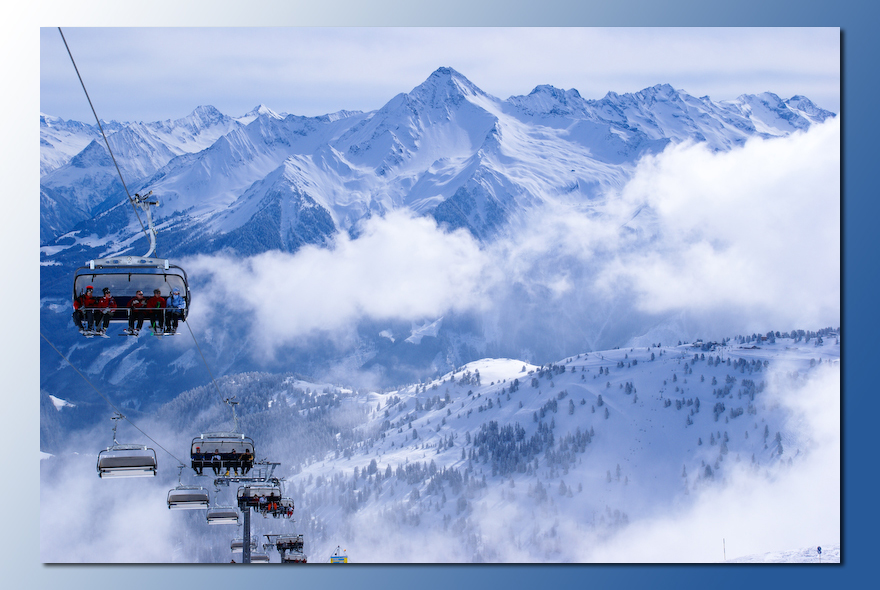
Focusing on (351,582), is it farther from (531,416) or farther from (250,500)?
(531,416)

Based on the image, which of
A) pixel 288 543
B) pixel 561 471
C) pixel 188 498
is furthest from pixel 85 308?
pixel 561 471

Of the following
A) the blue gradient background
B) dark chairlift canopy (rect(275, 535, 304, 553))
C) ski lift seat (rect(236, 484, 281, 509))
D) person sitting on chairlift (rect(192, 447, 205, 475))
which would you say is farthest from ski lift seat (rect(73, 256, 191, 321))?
dark chairlift canopy (rect(275, 535, 304, 553))

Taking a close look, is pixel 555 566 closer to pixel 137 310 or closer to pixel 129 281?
pixel 137 310

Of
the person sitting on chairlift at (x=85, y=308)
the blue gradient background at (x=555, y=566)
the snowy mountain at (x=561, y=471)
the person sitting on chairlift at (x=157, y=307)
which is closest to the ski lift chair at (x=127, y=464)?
the blue gradient background at (x=555, y=566)

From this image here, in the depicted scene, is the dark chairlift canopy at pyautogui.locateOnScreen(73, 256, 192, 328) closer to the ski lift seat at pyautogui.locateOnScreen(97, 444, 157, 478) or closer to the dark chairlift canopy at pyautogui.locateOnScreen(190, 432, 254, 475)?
A: the ski lift seat at pyautogui.locateOnScreen(97, 444, 157, 478)

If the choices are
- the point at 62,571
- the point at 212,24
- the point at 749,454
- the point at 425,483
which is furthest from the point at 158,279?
the point at 425,483

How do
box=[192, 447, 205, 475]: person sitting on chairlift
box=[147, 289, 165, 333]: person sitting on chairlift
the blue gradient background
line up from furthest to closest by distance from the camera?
box=[192, 447, 205, 475]: person sitting on chairlift, the blue gradient background, box=[147, 289, 165, 333]: person sitting on chairlift
